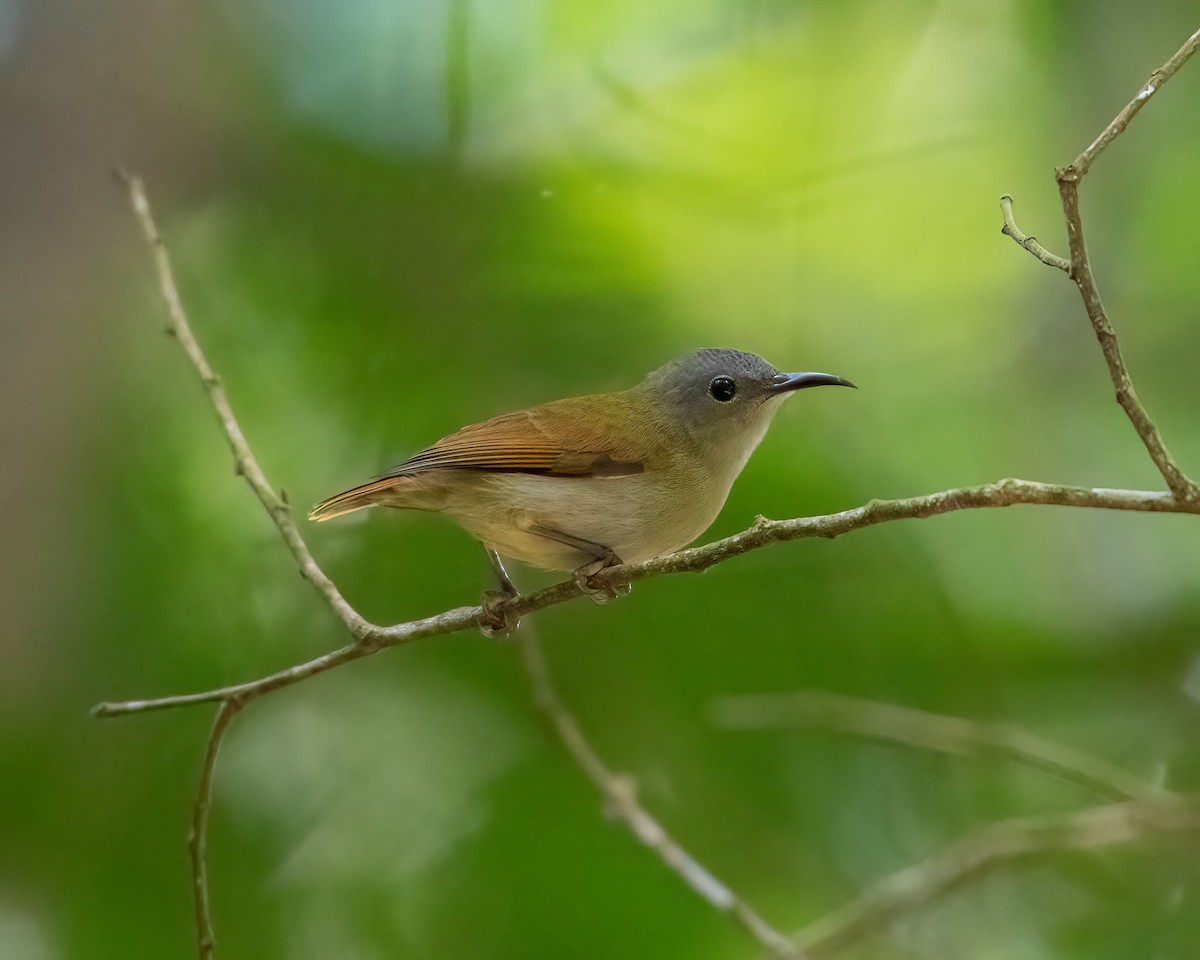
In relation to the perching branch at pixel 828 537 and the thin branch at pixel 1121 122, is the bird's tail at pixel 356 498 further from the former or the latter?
the thin branch at pixel 1121 122

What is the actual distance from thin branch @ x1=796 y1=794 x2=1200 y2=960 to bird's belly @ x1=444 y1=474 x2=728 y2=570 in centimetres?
113

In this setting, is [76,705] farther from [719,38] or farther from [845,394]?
[719,38]

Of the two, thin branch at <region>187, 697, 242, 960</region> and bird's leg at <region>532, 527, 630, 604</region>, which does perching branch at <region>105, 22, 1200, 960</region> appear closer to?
thin branch at <region>187, 697, 242, 960</region>

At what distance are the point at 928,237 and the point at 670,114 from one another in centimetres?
80

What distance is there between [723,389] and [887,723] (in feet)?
3.61

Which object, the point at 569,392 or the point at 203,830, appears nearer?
the point at 203,830

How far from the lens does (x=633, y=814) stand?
9.20 feet

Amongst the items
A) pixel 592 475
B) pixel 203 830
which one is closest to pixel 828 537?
pixel 592 475

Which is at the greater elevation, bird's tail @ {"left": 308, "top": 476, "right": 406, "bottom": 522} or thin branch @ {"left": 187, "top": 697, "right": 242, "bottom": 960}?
bird's tail @ {"left": 308, "top": 476, "right": 406, "bottom": 522}

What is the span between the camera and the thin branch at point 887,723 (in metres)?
2.97

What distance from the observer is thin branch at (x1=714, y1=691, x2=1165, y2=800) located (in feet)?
9.75

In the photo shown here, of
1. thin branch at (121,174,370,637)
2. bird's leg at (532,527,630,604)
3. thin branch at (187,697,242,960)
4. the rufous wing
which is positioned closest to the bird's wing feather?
the rufous wing

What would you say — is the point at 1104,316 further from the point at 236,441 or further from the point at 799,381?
the point at 236,441

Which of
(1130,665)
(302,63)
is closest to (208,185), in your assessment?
(302,63)
